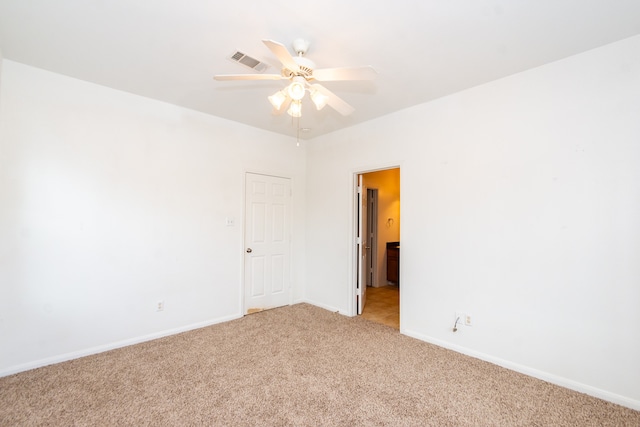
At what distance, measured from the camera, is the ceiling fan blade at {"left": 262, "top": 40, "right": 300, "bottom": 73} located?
1.63 metres

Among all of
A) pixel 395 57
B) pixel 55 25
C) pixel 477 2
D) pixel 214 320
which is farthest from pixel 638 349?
pixel 55 25

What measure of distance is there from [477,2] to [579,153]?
1494 mm

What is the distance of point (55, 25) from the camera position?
2.12m

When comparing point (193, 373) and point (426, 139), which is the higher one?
point (426, 139)

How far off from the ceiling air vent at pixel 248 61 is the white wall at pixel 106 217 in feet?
4.85

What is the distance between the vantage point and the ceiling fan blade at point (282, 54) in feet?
5.34

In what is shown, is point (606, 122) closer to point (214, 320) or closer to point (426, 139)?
point (426, 139)

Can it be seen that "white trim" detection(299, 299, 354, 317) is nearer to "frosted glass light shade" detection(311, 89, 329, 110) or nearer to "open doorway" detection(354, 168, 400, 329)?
"open doorway" detection(354, 168, 400, 329)

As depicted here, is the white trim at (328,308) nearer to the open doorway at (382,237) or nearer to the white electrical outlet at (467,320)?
the open doorway at (382,237)

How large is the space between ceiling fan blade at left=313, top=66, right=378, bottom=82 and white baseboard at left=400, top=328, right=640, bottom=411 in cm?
275

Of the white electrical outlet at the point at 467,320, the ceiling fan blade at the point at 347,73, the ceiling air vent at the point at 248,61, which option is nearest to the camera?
the ceiling fan blade at the point at 347,73

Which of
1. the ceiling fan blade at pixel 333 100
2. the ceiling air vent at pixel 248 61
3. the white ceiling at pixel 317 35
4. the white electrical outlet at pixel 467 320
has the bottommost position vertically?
the white electrical outlet at pixel 467 320

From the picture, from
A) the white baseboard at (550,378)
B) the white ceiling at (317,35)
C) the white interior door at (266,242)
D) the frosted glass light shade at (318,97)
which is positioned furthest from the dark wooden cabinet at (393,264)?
the frosted glass light shade at (318,97)

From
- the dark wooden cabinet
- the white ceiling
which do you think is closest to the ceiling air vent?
the white ceiling
